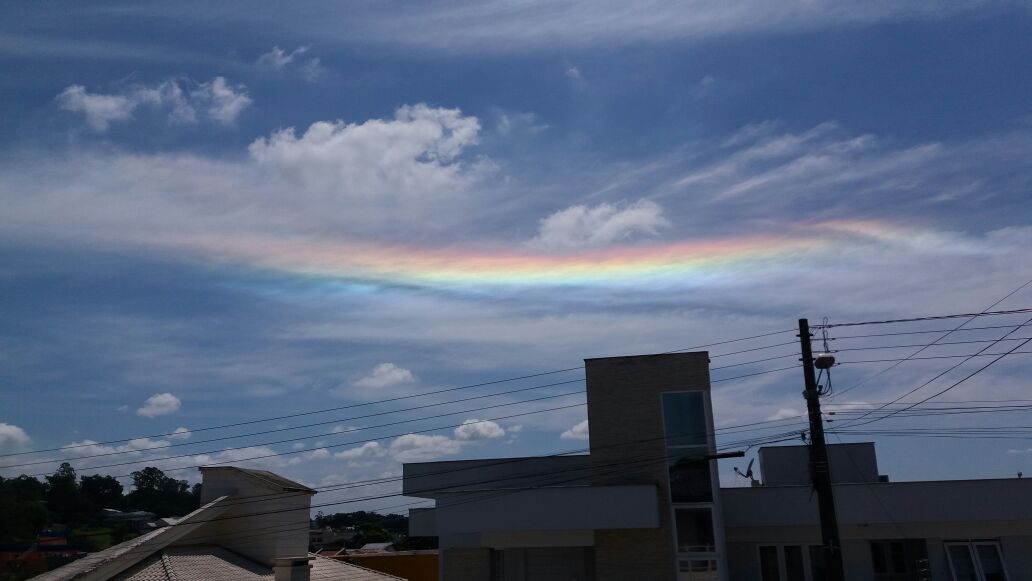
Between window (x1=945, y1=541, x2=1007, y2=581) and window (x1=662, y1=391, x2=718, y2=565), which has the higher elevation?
window (x1=662, y1=391, x2=718, y2=565)

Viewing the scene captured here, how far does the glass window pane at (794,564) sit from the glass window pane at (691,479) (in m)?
3.94

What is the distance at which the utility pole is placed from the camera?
19.2 meters

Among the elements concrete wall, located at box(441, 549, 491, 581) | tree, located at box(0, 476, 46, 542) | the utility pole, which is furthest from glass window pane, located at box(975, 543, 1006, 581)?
tree, located at box(0, 476, 46, 542)

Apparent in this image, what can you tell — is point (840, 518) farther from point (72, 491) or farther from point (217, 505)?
point (72, 491)

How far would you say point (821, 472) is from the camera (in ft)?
64.8

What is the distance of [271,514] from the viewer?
29.2 metres

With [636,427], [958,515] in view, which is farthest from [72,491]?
[958,515]

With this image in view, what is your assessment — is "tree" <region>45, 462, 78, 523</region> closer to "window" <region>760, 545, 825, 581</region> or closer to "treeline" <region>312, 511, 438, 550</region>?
"treeline" <region>312, 511, 438, 550</region>

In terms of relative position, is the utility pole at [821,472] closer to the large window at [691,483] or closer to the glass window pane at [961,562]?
the large window at [691,483]

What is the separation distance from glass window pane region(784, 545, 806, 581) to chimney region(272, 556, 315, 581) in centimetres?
1588

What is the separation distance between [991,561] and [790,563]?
20.8ft

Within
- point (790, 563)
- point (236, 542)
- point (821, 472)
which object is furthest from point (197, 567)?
point (790, 563)

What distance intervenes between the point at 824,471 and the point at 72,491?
11530 centimetres

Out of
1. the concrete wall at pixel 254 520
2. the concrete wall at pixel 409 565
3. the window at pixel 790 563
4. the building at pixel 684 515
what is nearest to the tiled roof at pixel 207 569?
the concrete wall at pixel 254 520
